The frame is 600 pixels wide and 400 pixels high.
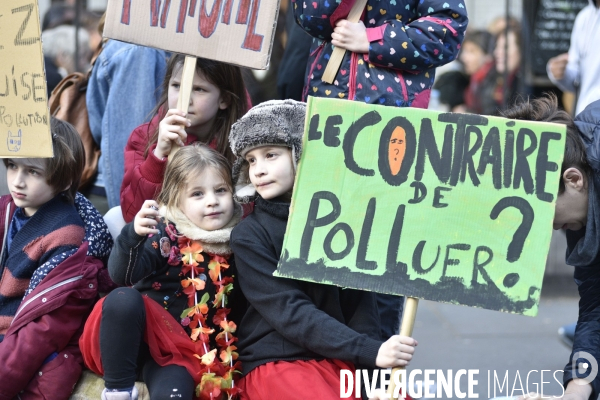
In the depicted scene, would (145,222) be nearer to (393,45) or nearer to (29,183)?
(29,183)

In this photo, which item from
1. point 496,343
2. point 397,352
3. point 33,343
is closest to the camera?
point 397,352

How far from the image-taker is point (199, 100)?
317cm

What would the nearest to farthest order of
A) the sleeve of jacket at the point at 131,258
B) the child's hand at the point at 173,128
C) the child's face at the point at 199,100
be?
the sleeve of jacket at the point at 131,258
the child's hand at the point at 173,128
the child's face at the point at 199,100

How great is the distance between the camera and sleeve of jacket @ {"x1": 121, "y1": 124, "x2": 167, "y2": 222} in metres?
2.98

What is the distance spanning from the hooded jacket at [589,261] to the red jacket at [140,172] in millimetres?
1329

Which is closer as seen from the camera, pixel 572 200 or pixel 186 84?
pixel 572 200

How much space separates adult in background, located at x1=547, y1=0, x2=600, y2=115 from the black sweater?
89.2 inches

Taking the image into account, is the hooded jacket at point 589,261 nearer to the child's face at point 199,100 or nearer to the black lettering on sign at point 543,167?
the black lettering on sign at point 543,167

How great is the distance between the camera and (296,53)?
379cm

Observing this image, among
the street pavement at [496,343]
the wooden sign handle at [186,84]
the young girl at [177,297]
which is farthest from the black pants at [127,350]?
the street pavement at [496,343]

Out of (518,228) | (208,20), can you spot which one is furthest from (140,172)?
(518,228)

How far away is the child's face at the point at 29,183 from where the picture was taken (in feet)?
9.91

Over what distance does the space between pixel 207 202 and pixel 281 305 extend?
17.6 inches

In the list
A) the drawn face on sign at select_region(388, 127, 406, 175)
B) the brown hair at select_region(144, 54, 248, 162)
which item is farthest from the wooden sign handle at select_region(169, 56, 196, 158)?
the drawn face on sign at select_region(388, 127, 406, 175)
